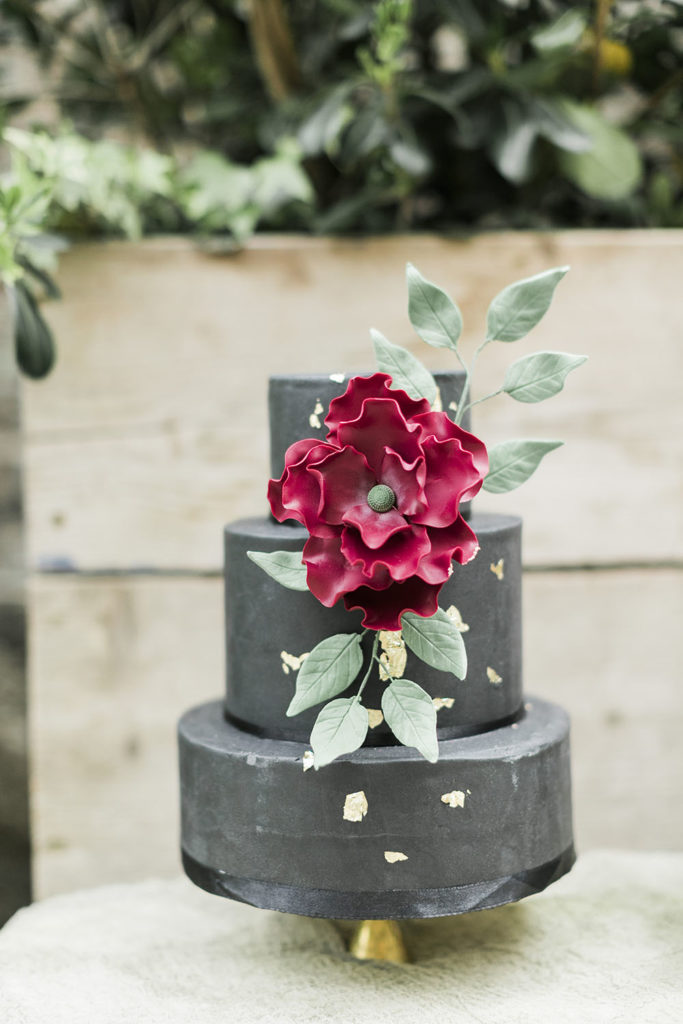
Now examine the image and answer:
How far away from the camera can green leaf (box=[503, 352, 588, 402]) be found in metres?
0.63

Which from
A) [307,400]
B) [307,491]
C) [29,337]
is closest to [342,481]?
[307,491]

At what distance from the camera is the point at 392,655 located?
62cm

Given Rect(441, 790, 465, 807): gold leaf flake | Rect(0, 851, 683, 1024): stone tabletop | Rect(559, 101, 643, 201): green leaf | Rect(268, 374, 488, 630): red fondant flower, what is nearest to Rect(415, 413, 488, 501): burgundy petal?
Rect(268, 374, 488, 630): red fondant flower

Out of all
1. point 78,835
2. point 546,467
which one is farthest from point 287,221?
point 78,835

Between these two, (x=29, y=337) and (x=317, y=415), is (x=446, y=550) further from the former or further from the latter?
(x=29, y=337)

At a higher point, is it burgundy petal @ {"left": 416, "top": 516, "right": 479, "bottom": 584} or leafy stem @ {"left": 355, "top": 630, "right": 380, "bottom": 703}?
burgundy petal @ {"left": 416, "top": 516, "right": 479, "bottom": 584}

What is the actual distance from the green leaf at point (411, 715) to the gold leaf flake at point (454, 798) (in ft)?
0.17

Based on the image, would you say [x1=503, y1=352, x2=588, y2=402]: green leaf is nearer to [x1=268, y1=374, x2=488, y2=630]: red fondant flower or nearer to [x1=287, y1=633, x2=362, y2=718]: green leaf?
[x1=268, y1=374, x2=488, y2=630]: red fondant flower

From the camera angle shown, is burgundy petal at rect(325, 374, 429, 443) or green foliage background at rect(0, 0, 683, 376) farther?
green foliage background at rect(0, 0, 683, 376)

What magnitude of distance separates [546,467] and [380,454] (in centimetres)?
45

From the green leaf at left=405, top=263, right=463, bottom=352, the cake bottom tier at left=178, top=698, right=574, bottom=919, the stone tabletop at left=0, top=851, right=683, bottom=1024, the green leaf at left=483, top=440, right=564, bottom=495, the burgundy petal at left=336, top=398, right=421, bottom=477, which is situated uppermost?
the green leaf at left=405, top=263, right=463, bottom=352

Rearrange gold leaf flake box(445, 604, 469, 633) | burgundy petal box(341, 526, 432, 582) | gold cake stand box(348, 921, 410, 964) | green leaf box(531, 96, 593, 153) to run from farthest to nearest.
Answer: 1. green leaf box(531, 96, 593, 153)
2. gold cake stand box(348, 921, 410, 964)
3. gold leaf flake box(445, 604, 469, 633)
4. burgundy petal box(341, 526, 432, 582)

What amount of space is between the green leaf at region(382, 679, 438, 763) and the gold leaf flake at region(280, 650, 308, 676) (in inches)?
3.1

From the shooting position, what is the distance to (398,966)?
0.73 meters
